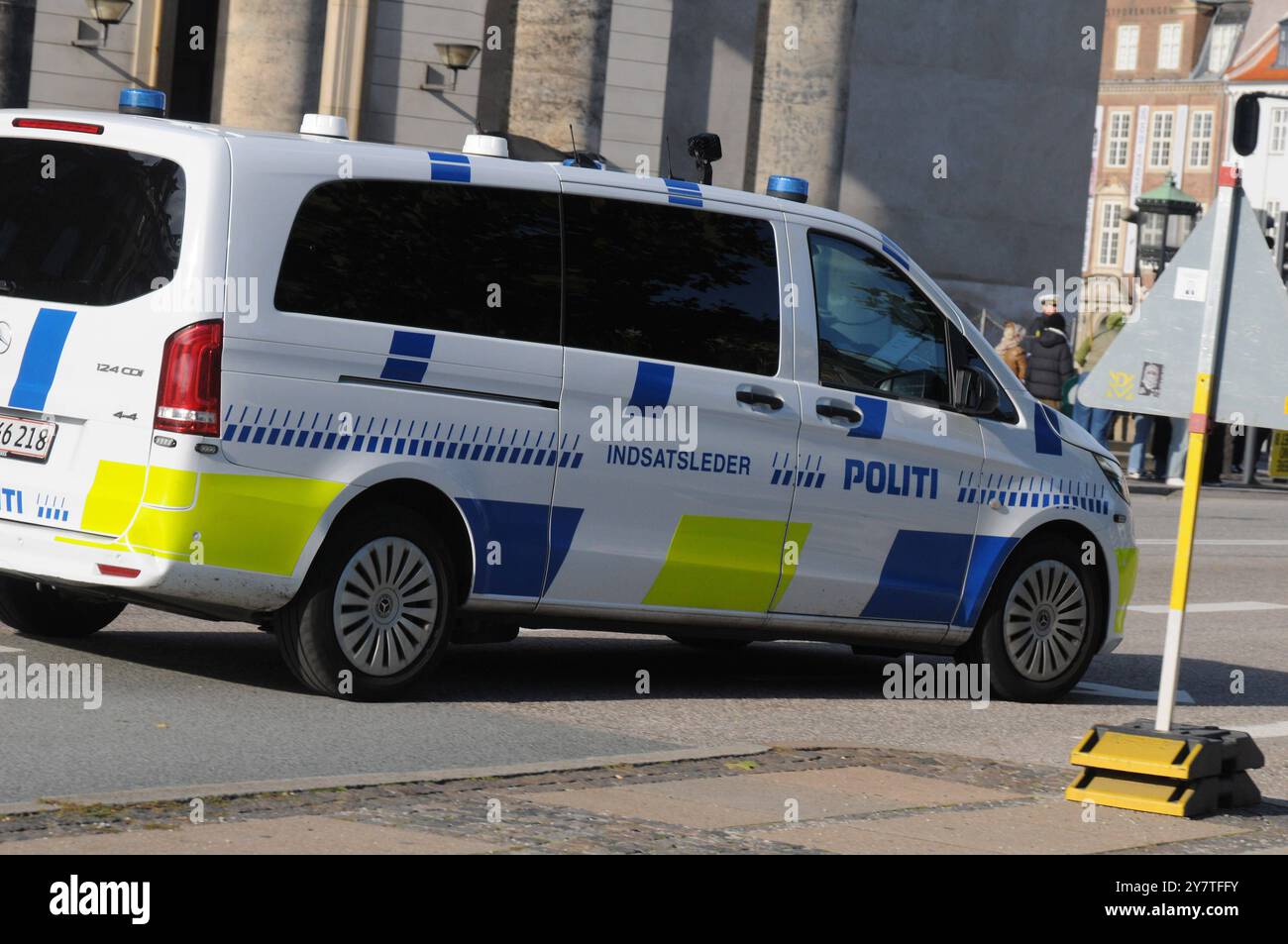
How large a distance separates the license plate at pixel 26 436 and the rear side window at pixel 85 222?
46cm

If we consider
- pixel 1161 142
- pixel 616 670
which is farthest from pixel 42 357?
pixel 1161 142

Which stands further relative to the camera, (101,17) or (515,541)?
(101,17)

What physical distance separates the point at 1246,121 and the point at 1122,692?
15235 mm

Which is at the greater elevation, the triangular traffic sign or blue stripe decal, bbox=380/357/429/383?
the triangular traffic sign

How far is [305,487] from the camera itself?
858 centimetres

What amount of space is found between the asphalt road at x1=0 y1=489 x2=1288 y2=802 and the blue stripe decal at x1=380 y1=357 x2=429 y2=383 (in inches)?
49.3

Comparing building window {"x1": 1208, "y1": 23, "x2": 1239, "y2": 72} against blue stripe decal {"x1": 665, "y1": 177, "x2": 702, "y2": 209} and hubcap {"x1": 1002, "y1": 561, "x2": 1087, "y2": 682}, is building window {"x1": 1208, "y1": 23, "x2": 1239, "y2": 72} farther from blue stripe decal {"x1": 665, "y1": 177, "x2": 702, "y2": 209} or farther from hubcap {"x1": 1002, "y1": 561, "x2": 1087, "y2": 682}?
blue stripe decal {"x1": 665, "y1": 177, "x2": 702, "y2": 209}

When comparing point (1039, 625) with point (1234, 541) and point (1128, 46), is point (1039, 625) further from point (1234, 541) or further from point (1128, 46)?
point (1128, 46)

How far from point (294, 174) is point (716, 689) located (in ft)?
10.5

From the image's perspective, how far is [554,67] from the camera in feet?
86.8

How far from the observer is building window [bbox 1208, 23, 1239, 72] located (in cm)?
10631

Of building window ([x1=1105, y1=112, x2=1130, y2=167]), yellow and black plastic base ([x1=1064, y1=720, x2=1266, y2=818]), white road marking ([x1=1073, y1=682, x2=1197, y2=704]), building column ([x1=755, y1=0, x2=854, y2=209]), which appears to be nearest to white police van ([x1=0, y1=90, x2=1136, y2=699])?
white road marking ([x1=1073, y1=682, x2=1197, y2=704])

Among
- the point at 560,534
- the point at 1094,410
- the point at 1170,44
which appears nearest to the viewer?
the point at 560,534

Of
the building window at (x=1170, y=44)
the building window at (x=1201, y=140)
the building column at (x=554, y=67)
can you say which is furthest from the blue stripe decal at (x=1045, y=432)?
the building window at (x=1170, y=44)
